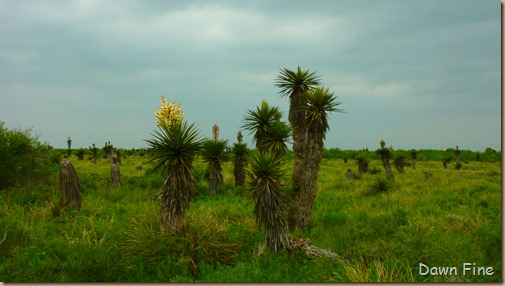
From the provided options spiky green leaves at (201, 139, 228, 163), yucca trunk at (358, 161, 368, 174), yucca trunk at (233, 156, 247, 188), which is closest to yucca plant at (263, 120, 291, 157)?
spiky green leaves at (201, 139, 228, 163)

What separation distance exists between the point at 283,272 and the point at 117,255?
3.62m

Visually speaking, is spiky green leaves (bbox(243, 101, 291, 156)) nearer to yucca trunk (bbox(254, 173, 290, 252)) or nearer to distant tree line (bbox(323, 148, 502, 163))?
yucca trunk (bbox(254, 173, 290, 252))

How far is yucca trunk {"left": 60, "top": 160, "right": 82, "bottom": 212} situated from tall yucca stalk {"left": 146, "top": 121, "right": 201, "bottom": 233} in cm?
555

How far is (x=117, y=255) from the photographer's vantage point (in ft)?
29.3

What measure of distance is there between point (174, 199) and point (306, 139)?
4.62 meters

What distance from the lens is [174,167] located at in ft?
33.4

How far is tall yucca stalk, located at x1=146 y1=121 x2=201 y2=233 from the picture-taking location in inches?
395

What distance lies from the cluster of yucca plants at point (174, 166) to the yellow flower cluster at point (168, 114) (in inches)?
3.0

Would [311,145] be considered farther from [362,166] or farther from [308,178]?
[362,166]

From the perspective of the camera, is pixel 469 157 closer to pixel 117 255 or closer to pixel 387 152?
pixel 387 152

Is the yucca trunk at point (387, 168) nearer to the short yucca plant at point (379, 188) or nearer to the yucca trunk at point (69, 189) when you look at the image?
the short yucca plant at point (379, 188)

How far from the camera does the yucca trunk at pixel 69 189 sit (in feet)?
46.6

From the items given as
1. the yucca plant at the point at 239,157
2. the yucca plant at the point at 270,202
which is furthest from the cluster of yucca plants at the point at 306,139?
the yucca plant at the point at 239,157

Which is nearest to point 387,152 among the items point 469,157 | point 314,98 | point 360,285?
point 314,98
